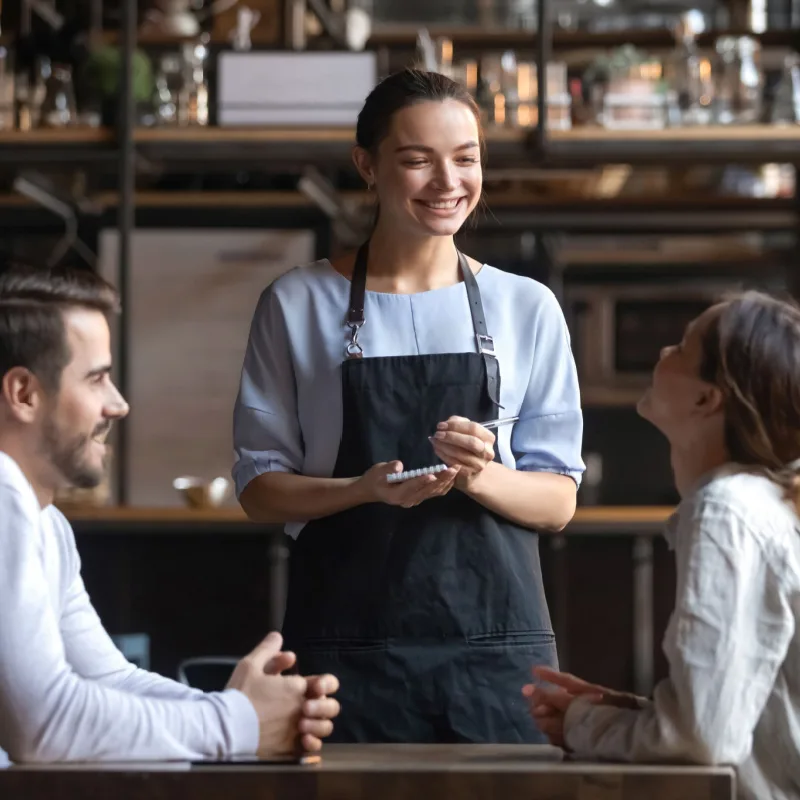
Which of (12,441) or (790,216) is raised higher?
(790,216)

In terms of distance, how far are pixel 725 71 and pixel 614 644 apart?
1846mm

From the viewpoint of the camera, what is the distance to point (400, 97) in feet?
6.31

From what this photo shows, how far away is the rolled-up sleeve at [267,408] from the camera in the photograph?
6.24 feet

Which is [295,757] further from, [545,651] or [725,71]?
[725,71]

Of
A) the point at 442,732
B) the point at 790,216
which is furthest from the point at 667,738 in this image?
the point at 790,216

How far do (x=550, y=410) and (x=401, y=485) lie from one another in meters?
0.27

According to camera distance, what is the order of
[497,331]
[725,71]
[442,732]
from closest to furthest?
[442,732] → [497,331] → [725,71]

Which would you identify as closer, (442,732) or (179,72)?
(442,732)

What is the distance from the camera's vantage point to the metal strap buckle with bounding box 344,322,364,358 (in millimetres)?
1930

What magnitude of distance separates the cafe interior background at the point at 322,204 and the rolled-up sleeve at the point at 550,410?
85 centimetres

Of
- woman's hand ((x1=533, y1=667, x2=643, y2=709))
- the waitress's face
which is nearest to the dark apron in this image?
the waitress's face

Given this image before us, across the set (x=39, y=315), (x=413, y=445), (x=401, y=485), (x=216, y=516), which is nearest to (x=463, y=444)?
(x=401, y=485)

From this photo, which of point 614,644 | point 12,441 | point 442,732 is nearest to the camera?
point 12,441

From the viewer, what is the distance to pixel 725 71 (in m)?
4.29
